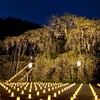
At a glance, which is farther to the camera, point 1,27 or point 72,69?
point 1,27

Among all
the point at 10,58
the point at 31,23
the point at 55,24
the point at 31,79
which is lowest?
the point at 31,79

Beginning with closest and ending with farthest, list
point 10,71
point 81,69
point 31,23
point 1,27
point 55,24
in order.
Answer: point 81,69 < point 55,24 < point 10,71 < point 1,27 < point 31,23

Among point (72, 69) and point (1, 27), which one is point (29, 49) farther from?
point (1, 27)

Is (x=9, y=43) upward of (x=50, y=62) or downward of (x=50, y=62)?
upward

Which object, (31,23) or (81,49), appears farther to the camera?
(31,23)

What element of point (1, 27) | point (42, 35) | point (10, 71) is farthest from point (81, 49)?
point (1, 27)

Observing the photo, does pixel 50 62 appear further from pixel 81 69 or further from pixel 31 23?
pixel 31 23

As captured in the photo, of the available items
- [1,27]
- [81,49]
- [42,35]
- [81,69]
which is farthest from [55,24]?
[1,27]

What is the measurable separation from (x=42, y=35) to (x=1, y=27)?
1314 centimetres

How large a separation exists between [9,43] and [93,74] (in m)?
9.32

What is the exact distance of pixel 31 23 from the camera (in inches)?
1700

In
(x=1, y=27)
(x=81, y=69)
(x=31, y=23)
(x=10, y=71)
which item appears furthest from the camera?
(x=31, y=23)

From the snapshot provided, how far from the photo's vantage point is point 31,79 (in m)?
29.4

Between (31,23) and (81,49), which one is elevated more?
(31,23)
